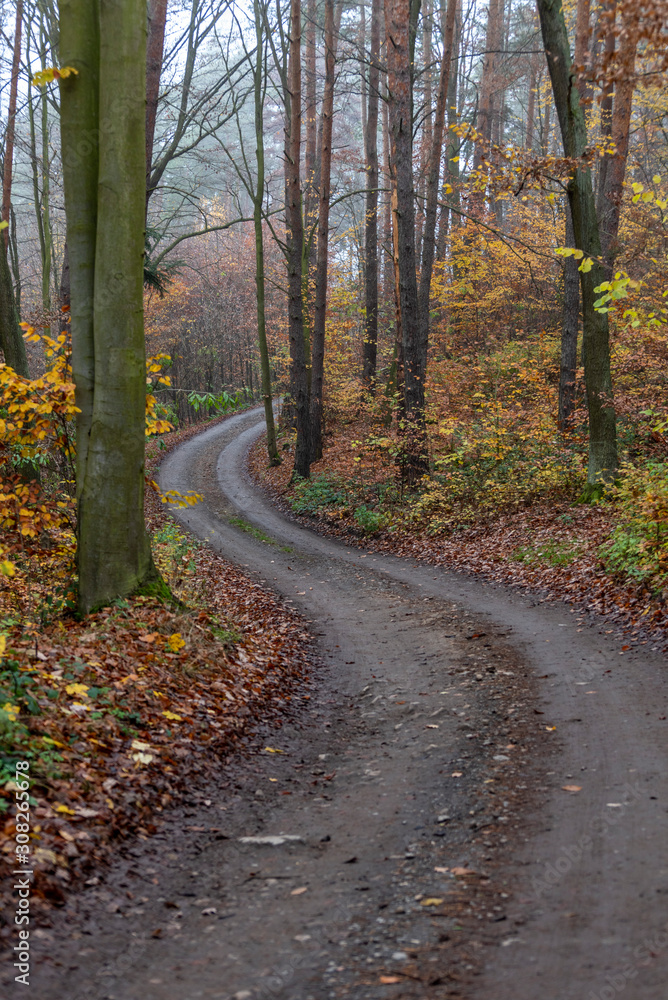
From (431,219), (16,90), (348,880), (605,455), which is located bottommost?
(348,880)

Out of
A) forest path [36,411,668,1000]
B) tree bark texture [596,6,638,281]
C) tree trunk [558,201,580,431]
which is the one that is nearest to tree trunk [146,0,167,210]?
tree bark texture [596,6,638,281]

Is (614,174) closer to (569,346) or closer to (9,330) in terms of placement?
(569,346)

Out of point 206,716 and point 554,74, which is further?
point 554,74

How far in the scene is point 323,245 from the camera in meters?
21.4

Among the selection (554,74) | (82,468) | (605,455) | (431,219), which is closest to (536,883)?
(82,468)

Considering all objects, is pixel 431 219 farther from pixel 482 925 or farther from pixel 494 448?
pixel 482 925

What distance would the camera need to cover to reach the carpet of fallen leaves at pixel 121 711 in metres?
Answer: 4.09

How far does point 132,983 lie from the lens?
10.2 ft

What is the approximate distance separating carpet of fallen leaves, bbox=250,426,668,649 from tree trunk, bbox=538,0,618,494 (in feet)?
3.70

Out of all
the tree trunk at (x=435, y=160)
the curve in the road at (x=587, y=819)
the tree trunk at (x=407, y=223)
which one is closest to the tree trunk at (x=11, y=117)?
the tree trunk at (x=407, y=223)

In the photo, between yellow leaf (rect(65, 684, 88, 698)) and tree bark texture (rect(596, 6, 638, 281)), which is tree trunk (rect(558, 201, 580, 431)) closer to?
tree bark texture (rect(596, 6, 638, 281))

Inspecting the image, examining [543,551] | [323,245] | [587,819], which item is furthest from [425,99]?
[587,819]

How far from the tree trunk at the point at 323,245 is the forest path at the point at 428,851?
1529 centimetres

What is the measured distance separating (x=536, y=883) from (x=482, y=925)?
471 mm
